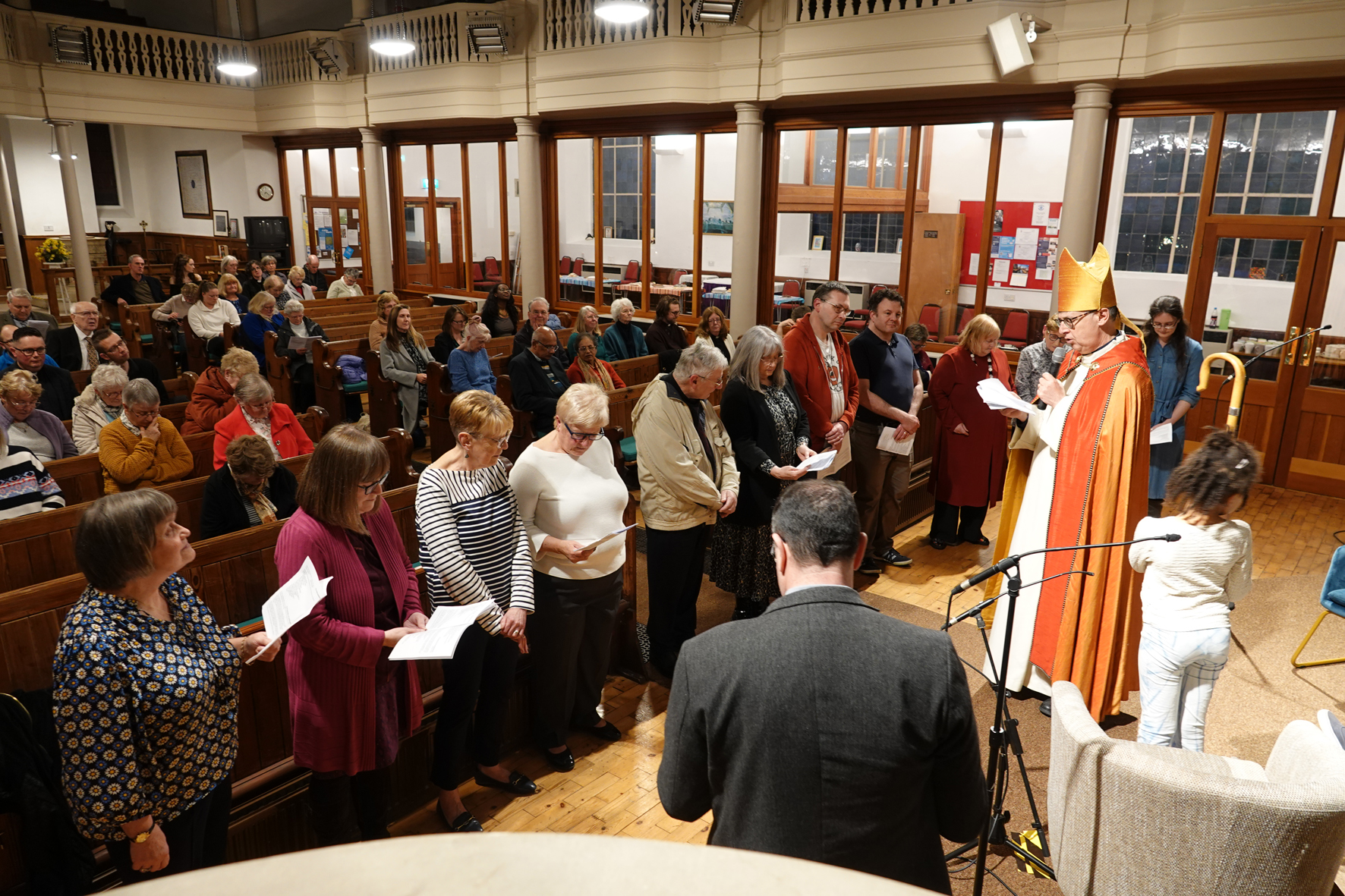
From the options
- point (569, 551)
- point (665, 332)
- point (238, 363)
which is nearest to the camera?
point (569, 551)

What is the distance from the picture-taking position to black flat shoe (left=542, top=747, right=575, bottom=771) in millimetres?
3314

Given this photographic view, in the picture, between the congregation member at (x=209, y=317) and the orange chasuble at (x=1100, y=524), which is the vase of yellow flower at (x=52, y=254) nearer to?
the congregation member at (x=209, y=317)

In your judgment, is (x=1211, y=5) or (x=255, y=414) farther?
(x=1211, y=5)

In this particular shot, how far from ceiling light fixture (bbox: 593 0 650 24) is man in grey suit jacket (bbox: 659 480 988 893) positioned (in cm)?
757

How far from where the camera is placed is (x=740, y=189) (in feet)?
29.9

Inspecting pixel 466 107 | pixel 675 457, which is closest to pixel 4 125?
pixel 466 107

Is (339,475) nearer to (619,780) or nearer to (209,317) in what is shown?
(619,780)

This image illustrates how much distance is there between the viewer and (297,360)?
7.66 meters

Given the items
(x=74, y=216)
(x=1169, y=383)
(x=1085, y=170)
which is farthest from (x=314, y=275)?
(x=1169, y=383)

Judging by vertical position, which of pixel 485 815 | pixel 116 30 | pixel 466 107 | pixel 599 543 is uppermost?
pixel 116 30

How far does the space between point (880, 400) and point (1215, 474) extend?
230cm

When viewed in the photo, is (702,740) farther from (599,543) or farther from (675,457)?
(675,457)

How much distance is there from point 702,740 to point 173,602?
1368mm

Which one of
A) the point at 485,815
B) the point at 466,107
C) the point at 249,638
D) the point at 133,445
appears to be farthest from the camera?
the point at 466,107
